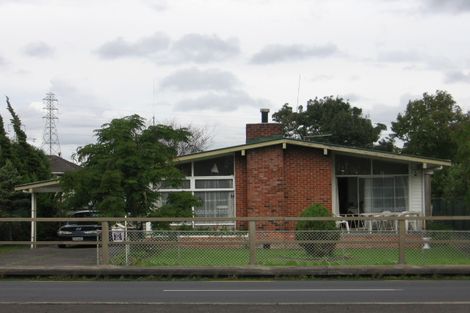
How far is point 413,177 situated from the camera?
2311 centimetres

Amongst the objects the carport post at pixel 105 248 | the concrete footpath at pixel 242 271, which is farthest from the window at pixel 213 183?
the concrete footpath at pixel 242 271

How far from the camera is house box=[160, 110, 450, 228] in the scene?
2252cm

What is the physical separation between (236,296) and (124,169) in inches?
310

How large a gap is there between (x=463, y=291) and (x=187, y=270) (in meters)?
5.65

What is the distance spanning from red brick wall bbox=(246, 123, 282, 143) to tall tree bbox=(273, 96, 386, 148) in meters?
31.1

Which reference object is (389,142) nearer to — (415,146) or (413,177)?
(415,146)

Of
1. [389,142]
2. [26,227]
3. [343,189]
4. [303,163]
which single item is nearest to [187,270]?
[303,163]

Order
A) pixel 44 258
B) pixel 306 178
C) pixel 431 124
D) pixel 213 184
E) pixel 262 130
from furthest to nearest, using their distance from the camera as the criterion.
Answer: pixel 431 124 → pixel 262 130 → pixel 213 184 → pixel 306 178 → pixel 44 258

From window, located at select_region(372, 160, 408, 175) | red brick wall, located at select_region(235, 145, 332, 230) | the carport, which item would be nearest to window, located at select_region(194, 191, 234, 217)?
red brick wall, located at select_region(235, 145, 332, 230)

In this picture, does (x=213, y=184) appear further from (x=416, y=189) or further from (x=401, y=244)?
(x=401, y=244)

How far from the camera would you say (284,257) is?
1479 cm

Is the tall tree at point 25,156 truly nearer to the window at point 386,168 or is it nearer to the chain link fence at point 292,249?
the window at point 386,168

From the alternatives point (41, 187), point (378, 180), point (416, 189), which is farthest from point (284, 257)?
point (41, 187)

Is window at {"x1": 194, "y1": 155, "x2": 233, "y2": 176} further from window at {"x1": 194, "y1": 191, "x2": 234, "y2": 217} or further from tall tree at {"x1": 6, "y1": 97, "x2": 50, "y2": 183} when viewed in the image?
tall tree at {"x1": 6, "y1": 97, "x2": 50, "y2": 183}
